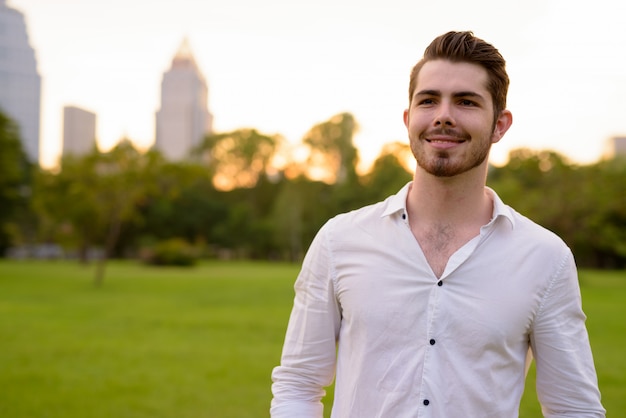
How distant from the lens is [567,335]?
1.85 metres

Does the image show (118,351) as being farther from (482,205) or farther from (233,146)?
(233,146)

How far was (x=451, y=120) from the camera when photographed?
1873 mm

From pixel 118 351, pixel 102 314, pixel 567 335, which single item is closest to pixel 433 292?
pixel 567 335

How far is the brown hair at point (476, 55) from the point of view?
1926mm

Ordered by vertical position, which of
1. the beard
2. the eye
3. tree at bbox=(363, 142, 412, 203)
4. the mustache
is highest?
tree at bbox=(363, 142, 412, 203)

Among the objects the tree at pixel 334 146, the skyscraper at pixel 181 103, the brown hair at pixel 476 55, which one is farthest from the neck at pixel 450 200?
the skyscraper at pixel 181 103

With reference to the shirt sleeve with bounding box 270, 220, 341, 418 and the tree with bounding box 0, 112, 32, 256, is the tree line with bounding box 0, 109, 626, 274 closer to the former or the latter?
the tree with bounding box 0, 112, 32, 256

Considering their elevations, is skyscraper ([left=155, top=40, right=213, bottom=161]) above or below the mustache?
above

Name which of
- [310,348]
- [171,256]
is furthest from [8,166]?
[310,348]

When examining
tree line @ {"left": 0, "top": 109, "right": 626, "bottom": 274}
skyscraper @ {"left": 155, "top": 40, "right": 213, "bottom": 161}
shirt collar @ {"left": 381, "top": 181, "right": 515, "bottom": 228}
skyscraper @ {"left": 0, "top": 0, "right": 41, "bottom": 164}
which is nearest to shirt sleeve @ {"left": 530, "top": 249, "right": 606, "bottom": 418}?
shirt collar @ {"left": 381, "top": 181, "right": 515, "bottom": 228}

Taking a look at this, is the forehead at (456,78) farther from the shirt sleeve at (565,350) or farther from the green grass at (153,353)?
the green grass at (153,353)

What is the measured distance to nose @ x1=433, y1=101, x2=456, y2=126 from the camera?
1.87 metres

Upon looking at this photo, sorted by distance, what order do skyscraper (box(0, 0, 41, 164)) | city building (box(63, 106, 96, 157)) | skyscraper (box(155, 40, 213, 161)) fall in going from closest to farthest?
skyscraper (box(0, 0, 41, 164)) → city building (box(63, 106, 96, 157)) → skyscraper (box(155, 40, 213, 161))

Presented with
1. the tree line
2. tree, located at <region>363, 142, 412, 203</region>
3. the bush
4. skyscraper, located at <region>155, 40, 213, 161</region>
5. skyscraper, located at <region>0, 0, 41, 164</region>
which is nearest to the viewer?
the tree line
